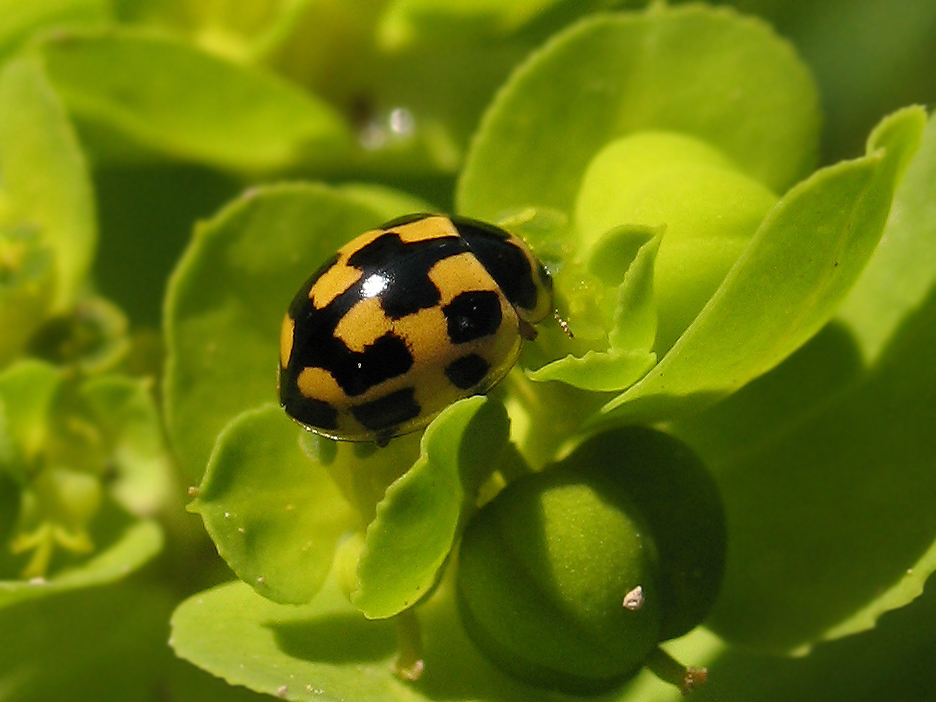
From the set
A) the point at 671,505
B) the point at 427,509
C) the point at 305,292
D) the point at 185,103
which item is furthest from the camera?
the point at 185,103

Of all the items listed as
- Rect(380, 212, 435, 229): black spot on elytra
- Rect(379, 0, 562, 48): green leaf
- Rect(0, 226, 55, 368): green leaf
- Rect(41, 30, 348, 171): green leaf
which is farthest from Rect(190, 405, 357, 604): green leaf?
Rect(379, 0, 562, 48): green leaf

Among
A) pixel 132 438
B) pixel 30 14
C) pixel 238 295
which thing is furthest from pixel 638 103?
pixel 30 14

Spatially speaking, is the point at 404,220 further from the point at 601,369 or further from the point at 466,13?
the point at 466,13

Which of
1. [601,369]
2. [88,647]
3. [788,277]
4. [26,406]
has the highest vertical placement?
[788,277]

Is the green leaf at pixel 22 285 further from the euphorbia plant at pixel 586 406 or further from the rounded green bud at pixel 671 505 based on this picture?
the rounded green bud at pixel 671 505

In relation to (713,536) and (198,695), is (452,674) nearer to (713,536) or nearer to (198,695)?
(713,536)

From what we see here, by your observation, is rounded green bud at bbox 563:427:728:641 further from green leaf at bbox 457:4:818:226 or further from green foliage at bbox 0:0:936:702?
green leaf at bbox 457:4:818:226

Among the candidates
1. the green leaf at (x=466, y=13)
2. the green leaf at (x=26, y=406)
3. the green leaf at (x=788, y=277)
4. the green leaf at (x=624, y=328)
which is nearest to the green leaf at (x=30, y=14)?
the green leaf at (x=466, y=13)
